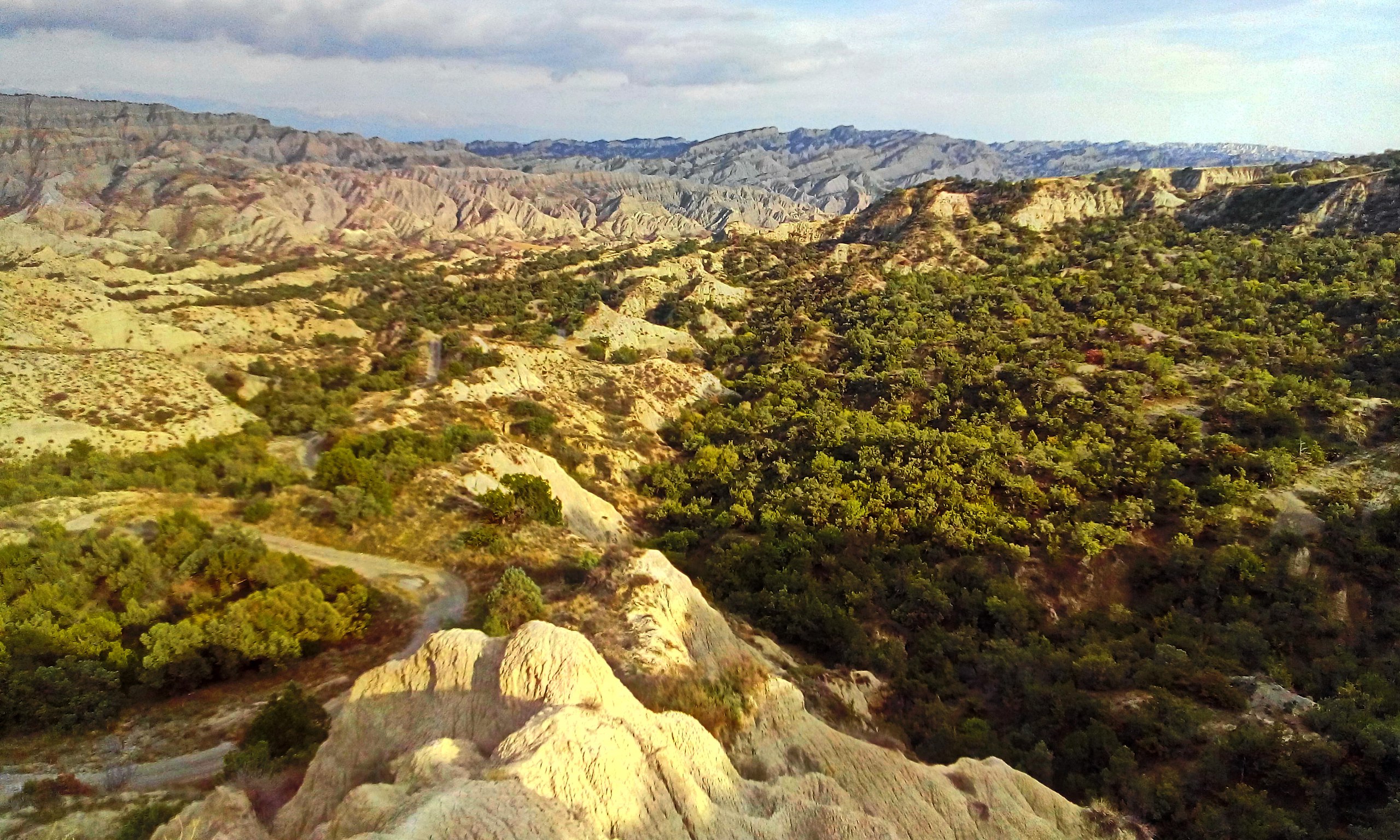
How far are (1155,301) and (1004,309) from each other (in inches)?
480

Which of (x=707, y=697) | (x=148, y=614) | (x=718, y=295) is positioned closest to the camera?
(x=707, y=697)

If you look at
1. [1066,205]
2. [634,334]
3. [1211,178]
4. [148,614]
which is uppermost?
[1211,178]

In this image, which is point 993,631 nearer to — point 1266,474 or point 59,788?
point 1266,474

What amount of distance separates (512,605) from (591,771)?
1036 cm

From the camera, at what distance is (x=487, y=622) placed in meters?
20.2

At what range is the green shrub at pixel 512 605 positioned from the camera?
65.1 ft

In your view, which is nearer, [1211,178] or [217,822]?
[217,822]

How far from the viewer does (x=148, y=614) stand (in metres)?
20.5

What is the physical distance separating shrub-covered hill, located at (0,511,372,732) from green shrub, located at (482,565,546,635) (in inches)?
188

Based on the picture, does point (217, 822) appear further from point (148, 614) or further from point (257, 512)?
point (257, 512)

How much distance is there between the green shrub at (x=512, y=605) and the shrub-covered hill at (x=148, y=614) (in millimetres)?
4788

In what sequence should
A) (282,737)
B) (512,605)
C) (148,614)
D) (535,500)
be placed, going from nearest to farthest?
(282,737), (512,605), (148,614), (535,500)

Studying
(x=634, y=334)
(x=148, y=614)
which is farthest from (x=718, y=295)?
(x=148, y=614)

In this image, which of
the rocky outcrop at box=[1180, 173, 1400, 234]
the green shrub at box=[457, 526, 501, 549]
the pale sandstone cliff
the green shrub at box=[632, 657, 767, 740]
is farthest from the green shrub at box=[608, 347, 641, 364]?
the rocky outcrop at box=[1180, 173, 1400, 234]
